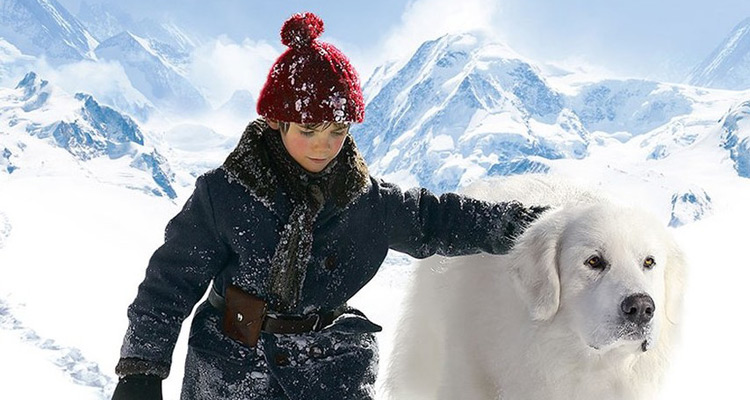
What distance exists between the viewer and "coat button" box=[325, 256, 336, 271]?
3.31m

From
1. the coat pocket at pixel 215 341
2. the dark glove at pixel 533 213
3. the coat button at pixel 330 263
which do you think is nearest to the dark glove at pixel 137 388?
the coat pocket at pixel 215 341

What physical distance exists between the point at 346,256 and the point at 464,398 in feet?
3.20

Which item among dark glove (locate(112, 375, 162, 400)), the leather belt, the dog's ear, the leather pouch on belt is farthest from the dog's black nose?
dark glove (locate(112, 375, 162, 400))

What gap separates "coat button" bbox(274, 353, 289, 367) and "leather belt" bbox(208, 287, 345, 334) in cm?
10

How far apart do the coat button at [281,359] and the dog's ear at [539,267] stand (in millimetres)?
1089

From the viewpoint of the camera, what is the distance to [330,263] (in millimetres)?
3314

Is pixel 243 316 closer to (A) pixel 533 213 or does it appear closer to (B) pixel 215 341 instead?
(B) pixel 215 341

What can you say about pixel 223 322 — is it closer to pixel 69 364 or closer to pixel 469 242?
pixel 469 242

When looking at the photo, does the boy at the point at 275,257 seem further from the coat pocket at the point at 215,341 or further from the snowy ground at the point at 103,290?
the snowy ground at the point at 103,290

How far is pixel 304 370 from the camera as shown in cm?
321

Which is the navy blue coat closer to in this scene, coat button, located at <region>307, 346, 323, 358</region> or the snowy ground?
coat button, located at <region>307, 346, 323, 358</region>

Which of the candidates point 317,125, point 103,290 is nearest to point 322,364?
point 317,125

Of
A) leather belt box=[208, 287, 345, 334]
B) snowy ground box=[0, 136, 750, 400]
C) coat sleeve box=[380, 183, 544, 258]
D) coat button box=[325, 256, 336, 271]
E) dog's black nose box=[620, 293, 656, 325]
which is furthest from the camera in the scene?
snowy ground box=[0, 136, 750, 400]

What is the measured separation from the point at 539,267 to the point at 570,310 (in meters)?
0.23
